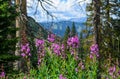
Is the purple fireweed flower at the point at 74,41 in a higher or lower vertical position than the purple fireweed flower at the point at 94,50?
higher

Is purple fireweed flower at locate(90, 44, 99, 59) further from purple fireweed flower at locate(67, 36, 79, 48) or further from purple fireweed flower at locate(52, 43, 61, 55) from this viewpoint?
purple fireweed flower at locate(52, 43, 61, 55)

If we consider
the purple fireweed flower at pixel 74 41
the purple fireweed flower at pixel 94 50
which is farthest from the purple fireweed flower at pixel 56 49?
the purple fireweed flower at pixel 94 50

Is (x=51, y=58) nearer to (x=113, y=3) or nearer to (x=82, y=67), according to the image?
(x=82, y=67)

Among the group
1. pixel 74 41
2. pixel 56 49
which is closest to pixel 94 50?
pixel 74 41

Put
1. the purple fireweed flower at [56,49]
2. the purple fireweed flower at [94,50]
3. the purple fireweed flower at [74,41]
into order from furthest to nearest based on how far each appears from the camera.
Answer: the purple fireweed flower at [56,49]
the purple fireweed flower at [94,50]
the purple fireweed flower at [74,41]

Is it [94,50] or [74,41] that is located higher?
[74,41]

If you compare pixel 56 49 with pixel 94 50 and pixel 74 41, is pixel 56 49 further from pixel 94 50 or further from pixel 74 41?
pixel 94 50

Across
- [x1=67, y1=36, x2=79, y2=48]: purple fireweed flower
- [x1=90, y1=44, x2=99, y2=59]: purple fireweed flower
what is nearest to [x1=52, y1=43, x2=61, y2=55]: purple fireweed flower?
[x1=67, y1=36, x2=79, y2=48]: purple fireweed flower

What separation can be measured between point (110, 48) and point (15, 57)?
56.1 ft

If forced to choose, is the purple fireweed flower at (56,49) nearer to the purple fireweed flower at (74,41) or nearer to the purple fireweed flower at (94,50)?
the purple fireweed flower at (74,41)

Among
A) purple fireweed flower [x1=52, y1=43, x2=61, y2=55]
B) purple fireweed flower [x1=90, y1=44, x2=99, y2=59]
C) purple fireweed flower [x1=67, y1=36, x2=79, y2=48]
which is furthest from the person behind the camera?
purple fireweed flower [x1=52, y1=43, x2=61, y2=55]

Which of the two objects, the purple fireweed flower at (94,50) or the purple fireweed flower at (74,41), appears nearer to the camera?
the purple fireweed flower at (74,41)

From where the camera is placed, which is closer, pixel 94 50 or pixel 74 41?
pixel 74 41

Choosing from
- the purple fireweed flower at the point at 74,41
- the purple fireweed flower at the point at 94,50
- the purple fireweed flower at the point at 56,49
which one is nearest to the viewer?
the purple fireweed flower at the point at 74,41
